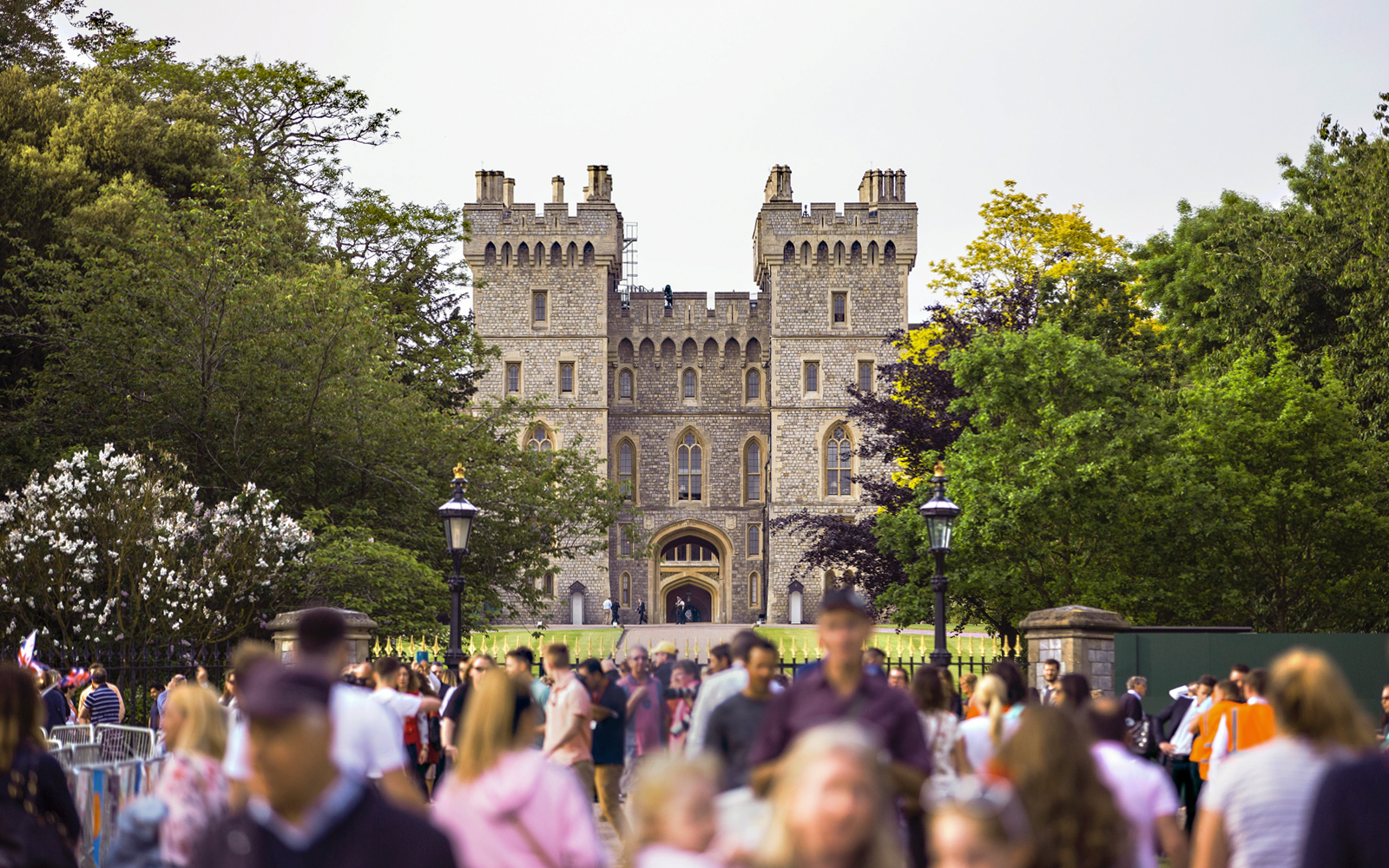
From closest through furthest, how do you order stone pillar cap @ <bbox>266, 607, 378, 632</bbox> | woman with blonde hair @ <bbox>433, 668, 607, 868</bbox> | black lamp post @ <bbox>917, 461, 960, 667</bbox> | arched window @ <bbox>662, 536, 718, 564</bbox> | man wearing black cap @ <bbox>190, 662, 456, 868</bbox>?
man wearing black cap @ <bbox>190, 662, 456, 868</bbox>
woman with blonde hair @ <bbox>433, 668, 607, 868</bbox>
black lamp post @ <bbox>917, 461, 960, 667</bbox>
stone pillar cap @ <bbox>266, 607, 378, 632</bbox>
arched window @ <bbox>662, 536, 718, 564</bbox>

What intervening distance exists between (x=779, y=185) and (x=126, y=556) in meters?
39.0

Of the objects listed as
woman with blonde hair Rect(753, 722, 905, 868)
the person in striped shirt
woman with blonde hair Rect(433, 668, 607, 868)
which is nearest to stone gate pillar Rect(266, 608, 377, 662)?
the person in striped shirt

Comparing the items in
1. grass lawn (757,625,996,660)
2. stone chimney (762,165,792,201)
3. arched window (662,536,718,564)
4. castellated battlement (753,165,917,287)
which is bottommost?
grass lawn (757,625,996,660)

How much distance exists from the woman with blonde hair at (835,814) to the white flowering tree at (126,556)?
15.1m

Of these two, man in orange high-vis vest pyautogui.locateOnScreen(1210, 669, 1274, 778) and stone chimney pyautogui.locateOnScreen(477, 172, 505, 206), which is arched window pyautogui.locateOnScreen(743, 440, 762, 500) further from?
man in orange high-vis vest pyautogui.locateOnScreen(1210, 669, 1274, 778)

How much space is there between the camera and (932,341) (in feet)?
101

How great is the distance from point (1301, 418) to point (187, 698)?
23469 mm

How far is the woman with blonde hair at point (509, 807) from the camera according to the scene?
3754mm

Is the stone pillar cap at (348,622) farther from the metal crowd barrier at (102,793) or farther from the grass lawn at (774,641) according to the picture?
the grass lawn at (774,641)

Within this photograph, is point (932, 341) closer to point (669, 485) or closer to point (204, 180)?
point (204, 180)

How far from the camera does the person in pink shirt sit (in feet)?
25.4

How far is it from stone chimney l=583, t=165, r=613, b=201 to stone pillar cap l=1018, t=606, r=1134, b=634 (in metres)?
41.1

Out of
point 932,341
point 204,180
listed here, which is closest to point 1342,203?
point 932,341

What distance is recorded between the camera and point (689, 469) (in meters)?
54.1
